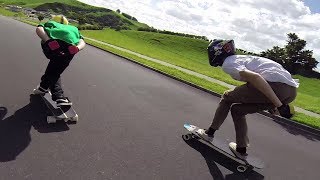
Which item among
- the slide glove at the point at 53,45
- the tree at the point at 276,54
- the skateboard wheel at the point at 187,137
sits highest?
the slide glove at the point at 53,45

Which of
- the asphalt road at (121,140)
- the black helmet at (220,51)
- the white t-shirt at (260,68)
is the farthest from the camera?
the black helmet at (220,51)

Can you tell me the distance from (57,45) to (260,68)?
334 cm

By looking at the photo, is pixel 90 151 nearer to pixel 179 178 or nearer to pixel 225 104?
pixel 179 178

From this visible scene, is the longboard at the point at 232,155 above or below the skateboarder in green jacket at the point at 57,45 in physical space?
below

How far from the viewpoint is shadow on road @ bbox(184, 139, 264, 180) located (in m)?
5.69

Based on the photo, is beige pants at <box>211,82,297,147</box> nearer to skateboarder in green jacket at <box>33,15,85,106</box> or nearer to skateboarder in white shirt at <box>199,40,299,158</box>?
skateboarder in white shirt at <box>199,40,299,158</box>

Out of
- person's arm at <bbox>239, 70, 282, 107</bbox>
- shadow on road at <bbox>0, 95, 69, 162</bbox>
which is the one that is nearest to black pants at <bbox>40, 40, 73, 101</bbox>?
shadow on road at <bbox>0, 95, 69, 162</bbox>

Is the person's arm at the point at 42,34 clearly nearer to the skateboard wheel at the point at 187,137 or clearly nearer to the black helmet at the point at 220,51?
the black helmet at the point at 220,51

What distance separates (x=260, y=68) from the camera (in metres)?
5.74

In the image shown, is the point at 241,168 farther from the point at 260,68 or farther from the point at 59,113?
the point at 59,113

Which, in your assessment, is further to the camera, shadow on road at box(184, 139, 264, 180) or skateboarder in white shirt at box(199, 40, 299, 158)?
shadow on road at box(184, 139, 264, 180)

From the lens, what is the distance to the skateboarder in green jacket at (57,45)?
6539 mm

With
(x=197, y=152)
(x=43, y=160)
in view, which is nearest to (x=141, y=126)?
(x=197, y=152)

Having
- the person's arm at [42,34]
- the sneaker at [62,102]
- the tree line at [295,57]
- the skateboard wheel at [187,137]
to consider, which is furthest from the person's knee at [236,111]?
the tree line at [295,57]
